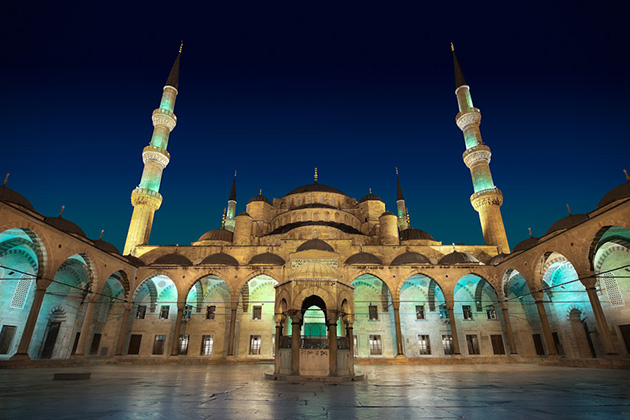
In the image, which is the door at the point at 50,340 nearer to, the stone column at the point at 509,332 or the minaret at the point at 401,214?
the stone column at the point at 509,332

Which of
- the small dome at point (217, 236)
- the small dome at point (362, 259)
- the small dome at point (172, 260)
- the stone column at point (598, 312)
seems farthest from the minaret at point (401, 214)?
the small dome at point (172, 260)

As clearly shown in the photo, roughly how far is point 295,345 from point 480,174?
22.3m

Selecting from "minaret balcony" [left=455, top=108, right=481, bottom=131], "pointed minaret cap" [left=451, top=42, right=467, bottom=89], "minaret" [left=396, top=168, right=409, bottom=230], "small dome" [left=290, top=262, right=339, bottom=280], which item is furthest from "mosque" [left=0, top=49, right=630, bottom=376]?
"minaret" [left=396, top=168, right=409, bottom=230]

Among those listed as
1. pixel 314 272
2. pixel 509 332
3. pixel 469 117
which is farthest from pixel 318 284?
pixel 469 117

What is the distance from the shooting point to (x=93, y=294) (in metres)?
15.2

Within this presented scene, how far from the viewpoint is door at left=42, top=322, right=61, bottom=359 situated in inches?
643

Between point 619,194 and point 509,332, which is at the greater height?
point 619,194

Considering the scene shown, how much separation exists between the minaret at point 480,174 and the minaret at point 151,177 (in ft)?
79.7

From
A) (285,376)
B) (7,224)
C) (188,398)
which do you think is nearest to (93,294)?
(7,224)

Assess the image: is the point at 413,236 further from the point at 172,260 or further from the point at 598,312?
the point at 172,260

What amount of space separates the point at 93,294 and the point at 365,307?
49.1ft

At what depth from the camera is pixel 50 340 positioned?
1667cm

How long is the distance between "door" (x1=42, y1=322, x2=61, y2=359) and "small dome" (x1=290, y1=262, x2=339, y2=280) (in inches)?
621

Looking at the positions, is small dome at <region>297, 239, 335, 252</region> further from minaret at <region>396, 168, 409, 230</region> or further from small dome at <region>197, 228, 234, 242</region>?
minaret at <region>396, 168, 409, 230</region>
